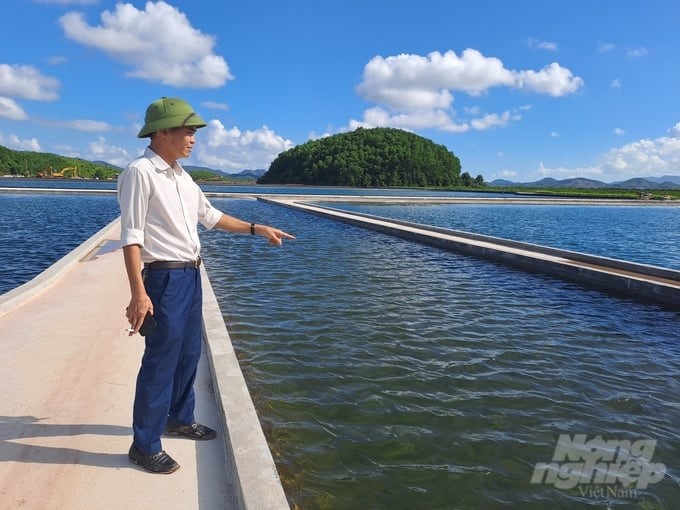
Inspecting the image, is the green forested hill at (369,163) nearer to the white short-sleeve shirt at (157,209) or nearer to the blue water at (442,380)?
the blue water at (442,380)

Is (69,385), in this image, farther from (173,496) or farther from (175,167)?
(175,167)

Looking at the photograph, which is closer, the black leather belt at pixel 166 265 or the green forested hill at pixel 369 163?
the black leather belt at pixel 166 265

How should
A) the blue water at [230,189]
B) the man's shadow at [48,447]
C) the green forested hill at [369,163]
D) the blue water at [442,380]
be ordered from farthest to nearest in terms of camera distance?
the green forested hill at [369,163] → the blue water at [230,189] → the blue water at [442,380] → the man's shadow at [48,447]

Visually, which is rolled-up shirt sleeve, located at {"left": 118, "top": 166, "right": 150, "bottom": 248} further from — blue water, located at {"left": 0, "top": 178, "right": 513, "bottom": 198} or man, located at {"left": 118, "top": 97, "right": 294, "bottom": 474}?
blue water, located at {"left": 0, "top": 178, "right": 513, "bottom": 198}

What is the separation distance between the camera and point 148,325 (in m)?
2.84

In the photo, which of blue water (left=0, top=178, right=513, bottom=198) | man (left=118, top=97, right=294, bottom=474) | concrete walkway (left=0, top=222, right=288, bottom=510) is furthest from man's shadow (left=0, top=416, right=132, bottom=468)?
blue water (left=0, top=178, right=513, bottom=198)

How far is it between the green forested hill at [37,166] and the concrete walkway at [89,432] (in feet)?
527

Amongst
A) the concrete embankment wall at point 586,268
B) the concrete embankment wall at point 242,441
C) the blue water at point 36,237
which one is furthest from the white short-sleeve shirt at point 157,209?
the concrete embankment wall at point 586,268

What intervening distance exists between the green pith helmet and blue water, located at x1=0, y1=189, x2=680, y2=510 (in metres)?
2.57

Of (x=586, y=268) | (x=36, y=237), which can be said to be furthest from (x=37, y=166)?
(x=586, y=268)

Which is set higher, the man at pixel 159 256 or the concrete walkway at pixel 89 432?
the man at pixel 159 256

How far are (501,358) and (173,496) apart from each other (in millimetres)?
4450

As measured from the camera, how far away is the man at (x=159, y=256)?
2.71 m

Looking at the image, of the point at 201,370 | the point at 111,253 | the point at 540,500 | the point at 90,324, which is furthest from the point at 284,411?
the point at 111,253
